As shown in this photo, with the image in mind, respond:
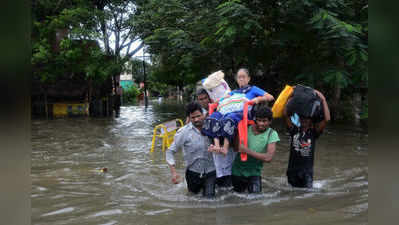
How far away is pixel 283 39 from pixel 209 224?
27.9ft

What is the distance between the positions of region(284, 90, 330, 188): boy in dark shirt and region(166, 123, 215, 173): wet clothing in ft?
4.09

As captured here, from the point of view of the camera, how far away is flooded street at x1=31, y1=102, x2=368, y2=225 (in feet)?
14.7

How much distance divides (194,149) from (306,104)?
1.63 metres

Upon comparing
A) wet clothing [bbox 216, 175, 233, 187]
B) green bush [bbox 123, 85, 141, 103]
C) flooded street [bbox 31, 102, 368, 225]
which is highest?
green bush [bbox 123, 85, 141, 103]

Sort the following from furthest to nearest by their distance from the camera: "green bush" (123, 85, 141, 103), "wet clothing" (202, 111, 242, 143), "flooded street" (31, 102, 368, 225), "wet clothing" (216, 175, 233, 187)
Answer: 1. "green bush" (123, 85, 141, 103)
2. "wet clothing" (216, 175, 233, 187)
3. "wet clothing" (202, 111, 242, 143)
4. "flooded street" (31, 102, 368, 225)

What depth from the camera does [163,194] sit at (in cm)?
572

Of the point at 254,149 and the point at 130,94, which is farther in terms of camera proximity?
the point at 130,94

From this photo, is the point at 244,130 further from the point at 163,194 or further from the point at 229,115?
the point at 163,194

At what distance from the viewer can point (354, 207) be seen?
4.72m

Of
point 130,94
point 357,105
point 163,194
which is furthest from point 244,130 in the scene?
point 130,94

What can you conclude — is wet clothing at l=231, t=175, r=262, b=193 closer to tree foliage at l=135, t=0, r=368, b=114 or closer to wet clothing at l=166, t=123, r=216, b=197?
wet clothing at l=166, t=123, r=216, b=197

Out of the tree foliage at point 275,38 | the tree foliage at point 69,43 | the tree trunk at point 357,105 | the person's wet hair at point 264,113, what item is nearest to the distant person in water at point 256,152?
the person's wet hair at point 264,113

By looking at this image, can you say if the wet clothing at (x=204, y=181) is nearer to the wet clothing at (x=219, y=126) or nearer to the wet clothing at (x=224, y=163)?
the wet clothing at (x=224, y=163)

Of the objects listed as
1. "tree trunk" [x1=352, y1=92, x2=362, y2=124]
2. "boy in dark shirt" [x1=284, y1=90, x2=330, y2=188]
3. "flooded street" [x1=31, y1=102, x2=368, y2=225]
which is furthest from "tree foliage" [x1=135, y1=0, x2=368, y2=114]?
"boy in dark shirt" [x1=284, y1=90, x2=330, y2=188]
